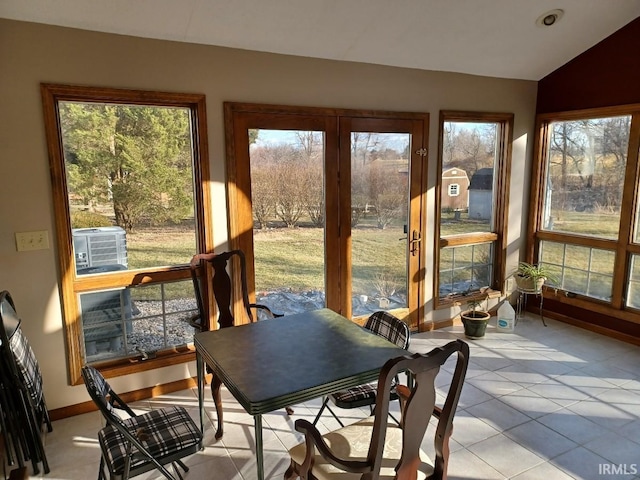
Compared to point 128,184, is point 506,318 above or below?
below

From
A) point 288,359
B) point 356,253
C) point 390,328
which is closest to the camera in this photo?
point 288,359

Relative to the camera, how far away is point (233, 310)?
361cm

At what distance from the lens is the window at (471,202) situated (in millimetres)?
4477

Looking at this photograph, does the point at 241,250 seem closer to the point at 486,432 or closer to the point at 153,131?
the point at 153,131

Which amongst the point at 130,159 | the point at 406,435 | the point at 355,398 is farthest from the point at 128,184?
the point at 406,435

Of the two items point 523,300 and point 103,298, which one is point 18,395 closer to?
point 103,298

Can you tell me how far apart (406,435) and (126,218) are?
8.05 feet

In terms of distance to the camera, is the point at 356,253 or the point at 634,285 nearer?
the point at 356,253

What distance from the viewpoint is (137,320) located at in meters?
3.35

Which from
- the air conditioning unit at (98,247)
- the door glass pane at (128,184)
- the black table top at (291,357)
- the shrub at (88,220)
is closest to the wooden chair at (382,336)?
the black table top at (291,357)

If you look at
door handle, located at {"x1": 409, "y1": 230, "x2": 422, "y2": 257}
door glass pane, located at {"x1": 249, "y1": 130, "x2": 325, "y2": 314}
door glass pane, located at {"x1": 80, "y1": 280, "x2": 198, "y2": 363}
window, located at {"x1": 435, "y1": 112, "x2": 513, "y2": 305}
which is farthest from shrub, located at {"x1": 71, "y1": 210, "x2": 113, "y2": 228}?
window, located at {"x1": 435, "y1": 112, "x2": 513, "y2": 305}

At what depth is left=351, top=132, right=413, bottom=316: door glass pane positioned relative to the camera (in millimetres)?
4027

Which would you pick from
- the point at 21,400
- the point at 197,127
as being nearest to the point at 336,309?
the point at 197,127

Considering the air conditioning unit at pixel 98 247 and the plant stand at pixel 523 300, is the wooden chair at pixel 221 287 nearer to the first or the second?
the air conditioning unit at pixel 98 247
